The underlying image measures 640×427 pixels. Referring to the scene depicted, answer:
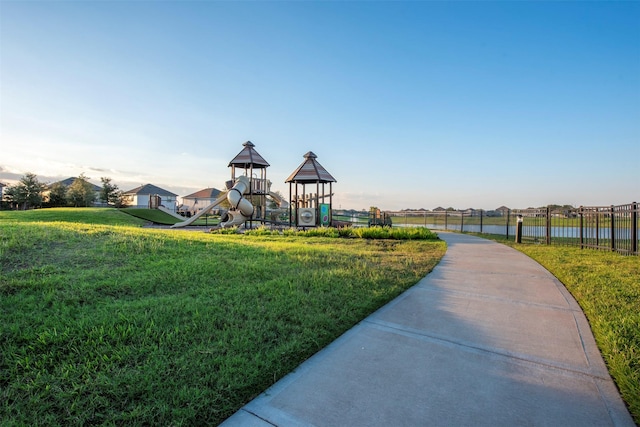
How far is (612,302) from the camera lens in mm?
3771

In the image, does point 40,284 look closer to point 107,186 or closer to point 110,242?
point 110,242

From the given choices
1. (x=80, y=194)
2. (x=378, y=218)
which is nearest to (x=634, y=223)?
(x=378, y=218)

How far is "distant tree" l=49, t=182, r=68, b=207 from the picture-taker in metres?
34.9

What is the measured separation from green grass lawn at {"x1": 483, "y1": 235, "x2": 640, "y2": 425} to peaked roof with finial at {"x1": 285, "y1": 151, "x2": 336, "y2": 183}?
1341 centimetres

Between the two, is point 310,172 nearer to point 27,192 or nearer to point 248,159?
point 248,159

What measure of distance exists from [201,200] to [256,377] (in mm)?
65029

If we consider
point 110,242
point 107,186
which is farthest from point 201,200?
point 110,242

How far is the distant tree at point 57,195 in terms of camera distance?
3488cm

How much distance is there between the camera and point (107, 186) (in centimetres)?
3947

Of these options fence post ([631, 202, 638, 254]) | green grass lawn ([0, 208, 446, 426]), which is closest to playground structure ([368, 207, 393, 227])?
fence post ([631, 202, 638, 254])

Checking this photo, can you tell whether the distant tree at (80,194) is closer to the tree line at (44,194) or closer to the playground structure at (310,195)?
the tree line at (44,194)

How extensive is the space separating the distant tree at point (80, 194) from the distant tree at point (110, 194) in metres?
3.11

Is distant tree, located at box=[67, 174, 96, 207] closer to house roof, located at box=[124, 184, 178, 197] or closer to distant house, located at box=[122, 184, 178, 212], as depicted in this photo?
distant house, located at box=[122, 184, 178, 212]

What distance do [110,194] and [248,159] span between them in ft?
96.3
